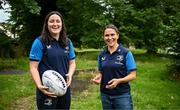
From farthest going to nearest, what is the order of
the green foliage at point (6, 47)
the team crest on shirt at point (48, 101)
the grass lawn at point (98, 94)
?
1. the green foliage at point (6, 47)
2. the grass lawn at point (98, 94)
3. the team crest on shirt at point (48, 101)

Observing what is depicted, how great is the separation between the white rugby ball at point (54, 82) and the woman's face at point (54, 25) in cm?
56

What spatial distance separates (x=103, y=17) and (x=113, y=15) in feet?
2.48

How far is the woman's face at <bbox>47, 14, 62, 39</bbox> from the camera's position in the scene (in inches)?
245

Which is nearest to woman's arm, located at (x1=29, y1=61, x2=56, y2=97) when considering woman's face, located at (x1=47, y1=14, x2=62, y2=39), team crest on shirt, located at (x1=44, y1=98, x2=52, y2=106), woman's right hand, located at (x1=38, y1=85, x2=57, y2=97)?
woman's right hand, located at (x1=38, y1=85, x2=57, y2=97)

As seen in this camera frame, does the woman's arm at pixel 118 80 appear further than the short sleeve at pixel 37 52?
Yes

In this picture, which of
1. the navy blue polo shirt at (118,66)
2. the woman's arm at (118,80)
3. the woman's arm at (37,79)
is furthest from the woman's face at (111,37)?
the woman's arm at (37,79)

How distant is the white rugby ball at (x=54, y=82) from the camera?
19.7ft

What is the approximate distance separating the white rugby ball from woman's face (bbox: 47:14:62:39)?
562mm

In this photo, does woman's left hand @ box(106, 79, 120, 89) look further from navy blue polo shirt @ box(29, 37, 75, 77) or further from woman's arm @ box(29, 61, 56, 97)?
woman's arm @ box(29, 61, 56, 97)

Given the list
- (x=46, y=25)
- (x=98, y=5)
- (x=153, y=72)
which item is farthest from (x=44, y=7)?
(x=46, y=25)

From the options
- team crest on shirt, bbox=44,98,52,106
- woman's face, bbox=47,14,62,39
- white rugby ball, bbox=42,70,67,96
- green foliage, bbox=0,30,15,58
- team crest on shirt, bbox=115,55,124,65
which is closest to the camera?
white rugby ball, bbox=42,70,67,96

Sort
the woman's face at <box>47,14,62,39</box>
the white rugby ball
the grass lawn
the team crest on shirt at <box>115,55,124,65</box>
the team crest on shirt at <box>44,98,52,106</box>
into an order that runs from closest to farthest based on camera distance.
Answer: the white rugby ball < the team crest on shirt at <box>44,98,52,106</box> < the woman's face at <box>47,14,62,39</box> < the team crest on shirt at <box>115,55,124,65</box> < the grass lawn

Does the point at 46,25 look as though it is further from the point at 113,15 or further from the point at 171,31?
the point at 113,15

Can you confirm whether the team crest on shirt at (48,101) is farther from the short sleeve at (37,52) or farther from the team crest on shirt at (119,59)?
the team crest on shirt at (119,59)
